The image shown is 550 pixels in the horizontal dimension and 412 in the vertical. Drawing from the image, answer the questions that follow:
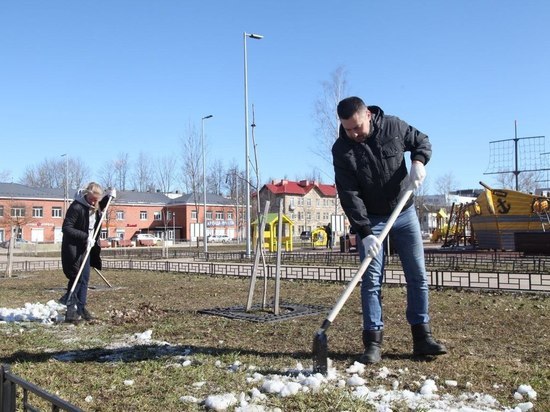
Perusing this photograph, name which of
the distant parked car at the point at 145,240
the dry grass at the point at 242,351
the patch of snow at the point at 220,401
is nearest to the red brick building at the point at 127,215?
the distant parked car at the point at 145,240

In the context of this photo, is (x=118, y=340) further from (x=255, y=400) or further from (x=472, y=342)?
(x=472, y=342)

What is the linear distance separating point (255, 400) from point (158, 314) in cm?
379

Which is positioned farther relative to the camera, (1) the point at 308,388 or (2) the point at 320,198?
(2) the point at 320,198

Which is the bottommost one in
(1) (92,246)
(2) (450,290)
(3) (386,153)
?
(2) (450,290)

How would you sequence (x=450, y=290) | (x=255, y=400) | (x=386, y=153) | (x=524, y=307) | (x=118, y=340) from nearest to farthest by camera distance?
(x=255, y=400) → (x=386, y=153) → (x=118, y=340) → (x=524, y=307) → (x=450, y=290)

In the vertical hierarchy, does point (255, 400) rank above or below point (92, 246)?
below

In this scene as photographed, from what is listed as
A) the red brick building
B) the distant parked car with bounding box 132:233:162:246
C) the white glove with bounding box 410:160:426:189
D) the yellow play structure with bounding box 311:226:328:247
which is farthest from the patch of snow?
the distant parked car with bounding box 132:233:162:246

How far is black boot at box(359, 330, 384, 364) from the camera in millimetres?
3818

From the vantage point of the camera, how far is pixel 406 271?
411cm

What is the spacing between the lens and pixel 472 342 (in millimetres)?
4652

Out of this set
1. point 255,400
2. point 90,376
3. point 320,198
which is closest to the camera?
point 255,400

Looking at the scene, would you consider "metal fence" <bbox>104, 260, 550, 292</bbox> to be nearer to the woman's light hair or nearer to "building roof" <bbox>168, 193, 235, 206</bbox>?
the woman's light hair

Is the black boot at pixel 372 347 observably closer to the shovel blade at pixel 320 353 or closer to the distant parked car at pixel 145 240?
the shovel blade at pixel 320 353

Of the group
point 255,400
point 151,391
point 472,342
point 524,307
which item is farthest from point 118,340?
point 524,307
